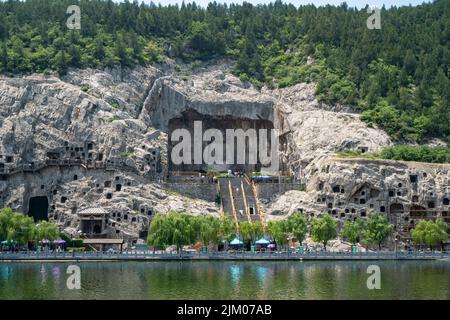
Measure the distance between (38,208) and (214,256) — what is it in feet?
105

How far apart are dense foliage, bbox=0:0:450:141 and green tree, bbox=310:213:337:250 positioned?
1132 inches

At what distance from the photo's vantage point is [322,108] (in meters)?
135

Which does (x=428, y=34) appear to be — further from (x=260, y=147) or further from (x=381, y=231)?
(x=381, y=231)

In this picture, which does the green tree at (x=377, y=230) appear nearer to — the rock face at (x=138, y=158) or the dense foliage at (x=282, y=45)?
the rock face at (x=138, y=158)

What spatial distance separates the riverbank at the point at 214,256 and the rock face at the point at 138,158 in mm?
Answer: 11551

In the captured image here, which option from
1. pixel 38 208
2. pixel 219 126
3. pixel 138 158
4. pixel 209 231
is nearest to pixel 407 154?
pixel 209 231

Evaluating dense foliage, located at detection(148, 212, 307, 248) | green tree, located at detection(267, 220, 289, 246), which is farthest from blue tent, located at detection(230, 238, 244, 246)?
green tree, located at detection(267, 220, 289, 246)

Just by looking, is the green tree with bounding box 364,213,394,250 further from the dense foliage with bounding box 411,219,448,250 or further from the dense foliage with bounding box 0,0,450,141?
the dense foliage with bounding box 0,0,450,141

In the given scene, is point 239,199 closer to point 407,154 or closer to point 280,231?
point 280,231

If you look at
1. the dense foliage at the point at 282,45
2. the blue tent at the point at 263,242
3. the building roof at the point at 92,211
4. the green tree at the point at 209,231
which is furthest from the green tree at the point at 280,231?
the dense foliage at the point at 282,45

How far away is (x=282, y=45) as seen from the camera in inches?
6225

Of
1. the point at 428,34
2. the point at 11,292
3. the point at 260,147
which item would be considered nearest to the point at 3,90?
the point at 260,147

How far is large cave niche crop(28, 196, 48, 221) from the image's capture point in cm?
11556
